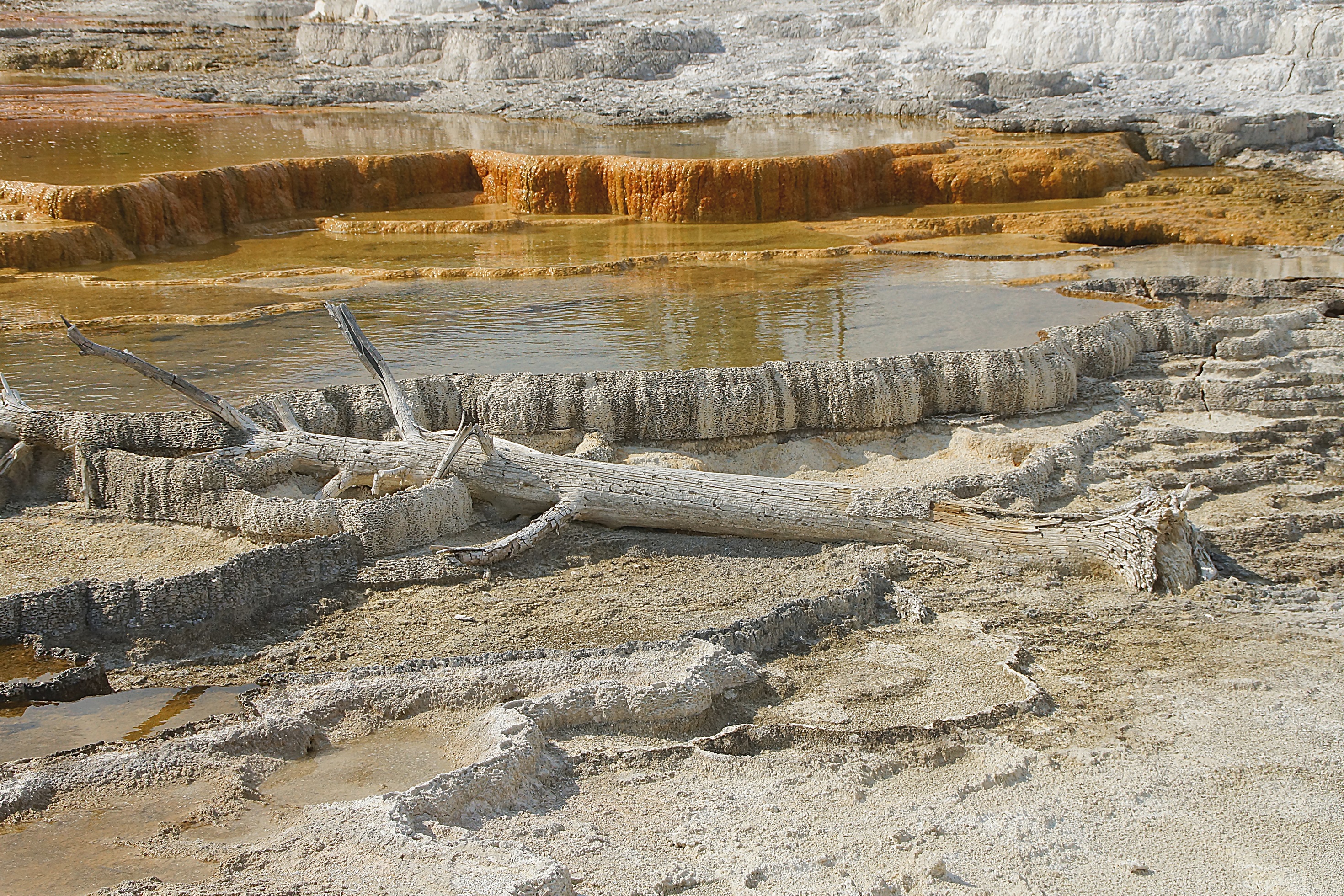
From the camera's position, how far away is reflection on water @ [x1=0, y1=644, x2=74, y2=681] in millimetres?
4004

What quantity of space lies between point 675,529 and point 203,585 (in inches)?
78.6

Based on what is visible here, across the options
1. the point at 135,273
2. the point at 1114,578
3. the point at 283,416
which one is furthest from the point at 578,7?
the point at 1114,578

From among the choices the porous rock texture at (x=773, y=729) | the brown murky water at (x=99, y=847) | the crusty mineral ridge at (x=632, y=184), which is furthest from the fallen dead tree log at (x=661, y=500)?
the crusty mineral ridge at (x=632, y=184)

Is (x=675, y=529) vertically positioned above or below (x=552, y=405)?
below

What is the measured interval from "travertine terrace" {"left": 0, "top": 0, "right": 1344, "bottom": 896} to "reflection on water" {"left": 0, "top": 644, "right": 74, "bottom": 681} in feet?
0.05

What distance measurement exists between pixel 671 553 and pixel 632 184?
793 cm

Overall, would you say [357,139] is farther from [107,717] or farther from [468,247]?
[107,717]

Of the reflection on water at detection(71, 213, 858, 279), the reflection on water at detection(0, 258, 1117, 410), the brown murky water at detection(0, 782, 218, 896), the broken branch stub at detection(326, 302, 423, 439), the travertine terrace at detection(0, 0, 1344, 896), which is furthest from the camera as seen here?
the reflection on water at detection(71, 213, 858, 279)

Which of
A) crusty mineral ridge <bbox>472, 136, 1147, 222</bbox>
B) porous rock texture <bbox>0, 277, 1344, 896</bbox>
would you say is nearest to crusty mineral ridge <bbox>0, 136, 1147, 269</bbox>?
crusty mineral ridge <bbox>472, 136, 1147, 222</bbox>

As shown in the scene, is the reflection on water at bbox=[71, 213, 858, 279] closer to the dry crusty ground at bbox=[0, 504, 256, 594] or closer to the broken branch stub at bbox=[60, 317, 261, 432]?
the broken branch stub at bbox=[60, 317, 261, 432]

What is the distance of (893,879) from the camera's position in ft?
9.37

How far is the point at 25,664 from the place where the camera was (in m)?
4.07

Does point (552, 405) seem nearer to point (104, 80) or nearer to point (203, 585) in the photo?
point (203, 585)

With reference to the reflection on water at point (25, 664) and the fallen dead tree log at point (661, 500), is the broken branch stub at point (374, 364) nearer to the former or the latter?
the fallen dead tree log at point (661, 500)
